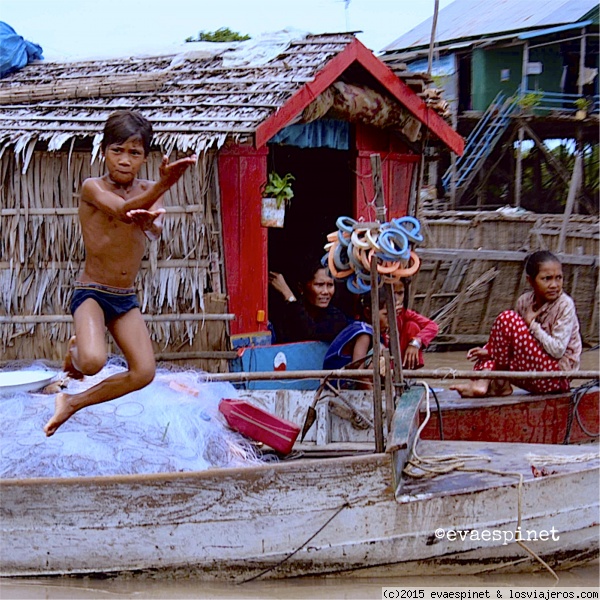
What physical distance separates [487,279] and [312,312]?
4.68 metres

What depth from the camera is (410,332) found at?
6.71m

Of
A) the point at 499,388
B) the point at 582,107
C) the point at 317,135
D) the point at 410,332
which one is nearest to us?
the point at 499,388

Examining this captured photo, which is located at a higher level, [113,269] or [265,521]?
[113,269]

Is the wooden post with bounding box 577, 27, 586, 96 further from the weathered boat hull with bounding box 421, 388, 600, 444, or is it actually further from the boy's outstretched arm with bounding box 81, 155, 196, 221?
the boy's outstretched arm with bounding box 81, 155, 196, 221

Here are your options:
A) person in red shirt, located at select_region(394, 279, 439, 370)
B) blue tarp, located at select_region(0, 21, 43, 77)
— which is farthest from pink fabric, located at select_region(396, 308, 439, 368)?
blue tarp, located at select_region(0, 21, 43, 77)

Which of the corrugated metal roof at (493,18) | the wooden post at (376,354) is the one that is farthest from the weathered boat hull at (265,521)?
the corrugated metal roof at (493,18)

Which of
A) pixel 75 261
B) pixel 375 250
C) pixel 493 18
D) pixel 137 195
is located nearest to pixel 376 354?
pixel 375 250

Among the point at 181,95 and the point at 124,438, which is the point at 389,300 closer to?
the point at 124,438

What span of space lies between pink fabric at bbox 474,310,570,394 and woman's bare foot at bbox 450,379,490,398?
0.55ft

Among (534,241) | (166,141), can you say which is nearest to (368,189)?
(166,141)

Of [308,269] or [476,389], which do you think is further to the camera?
[308,269]

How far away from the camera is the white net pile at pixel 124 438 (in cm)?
445

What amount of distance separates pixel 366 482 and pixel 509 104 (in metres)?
15.5

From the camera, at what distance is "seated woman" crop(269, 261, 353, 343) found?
24.1ft
